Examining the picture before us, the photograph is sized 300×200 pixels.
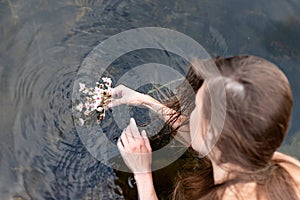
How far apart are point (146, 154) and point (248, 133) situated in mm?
1256

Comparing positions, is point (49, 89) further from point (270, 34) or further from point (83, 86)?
point (270, 34)

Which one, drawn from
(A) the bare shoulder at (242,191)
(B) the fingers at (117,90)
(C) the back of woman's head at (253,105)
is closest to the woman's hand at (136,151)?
(B) the fingers at (117,90)

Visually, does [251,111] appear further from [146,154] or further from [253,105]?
[146,154]

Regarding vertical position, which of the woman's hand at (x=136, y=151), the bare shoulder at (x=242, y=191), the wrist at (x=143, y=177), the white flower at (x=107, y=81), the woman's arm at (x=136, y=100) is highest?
the white flower at (x=107, y=81)

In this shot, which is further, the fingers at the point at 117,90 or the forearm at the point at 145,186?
the fingers at the point at 117,90

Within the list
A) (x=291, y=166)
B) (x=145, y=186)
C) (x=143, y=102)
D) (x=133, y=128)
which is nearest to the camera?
(x=291, y=166)

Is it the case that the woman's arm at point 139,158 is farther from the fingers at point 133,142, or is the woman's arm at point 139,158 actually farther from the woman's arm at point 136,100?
the woman's arm at point 136,100

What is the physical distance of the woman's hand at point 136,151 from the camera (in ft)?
9.58

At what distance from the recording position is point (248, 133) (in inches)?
69.7

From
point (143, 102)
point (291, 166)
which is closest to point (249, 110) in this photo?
point (291, 166)

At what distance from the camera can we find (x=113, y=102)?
3.20 metres

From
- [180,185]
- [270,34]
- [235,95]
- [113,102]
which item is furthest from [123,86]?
[235,95]

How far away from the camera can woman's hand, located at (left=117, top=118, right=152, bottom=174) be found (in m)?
2.92

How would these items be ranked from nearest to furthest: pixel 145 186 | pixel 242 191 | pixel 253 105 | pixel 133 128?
1. pixel 253 105
2. pixel 242 191
3. pixel 145 186
4. pixel 133 128
